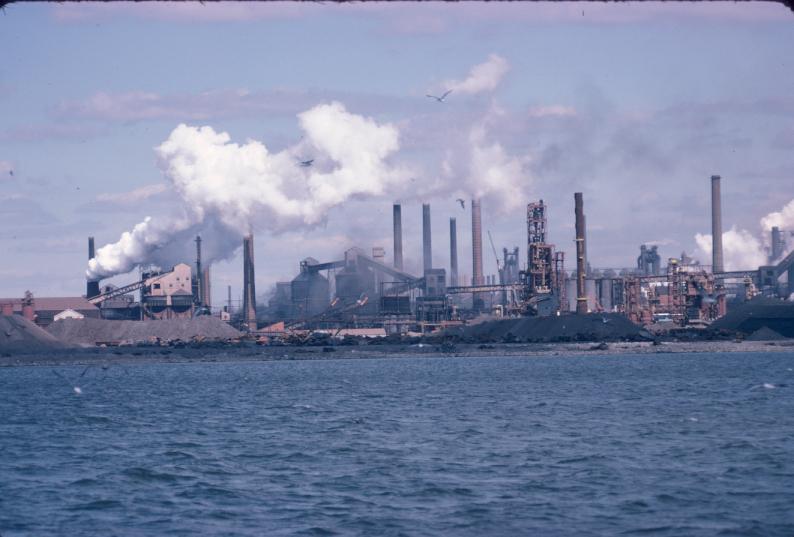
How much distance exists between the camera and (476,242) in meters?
182

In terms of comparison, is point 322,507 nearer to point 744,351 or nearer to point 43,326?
point 744,351

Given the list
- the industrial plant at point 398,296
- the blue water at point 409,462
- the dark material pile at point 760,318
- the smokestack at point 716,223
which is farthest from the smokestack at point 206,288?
the blue water at point 409,462

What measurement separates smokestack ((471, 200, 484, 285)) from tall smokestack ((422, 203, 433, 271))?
40.3 ft

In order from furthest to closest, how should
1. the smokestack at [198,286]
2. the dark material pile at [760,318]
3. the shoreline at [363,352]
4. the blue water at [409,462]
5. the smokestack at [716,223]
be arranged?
the smokestack at [716,223] → the smokestack at [198,286] → the dark material pile at [760,318] → the shoreline at [363,352] → the blue water at [409,462]

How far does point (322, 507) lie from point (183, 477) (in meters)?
6.61

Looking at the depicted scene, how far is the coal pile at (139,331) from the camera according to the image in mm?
135500

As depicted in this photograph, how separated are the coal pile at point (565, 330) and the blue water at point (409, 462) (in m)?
64.7

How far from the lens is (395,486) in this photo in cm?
2541

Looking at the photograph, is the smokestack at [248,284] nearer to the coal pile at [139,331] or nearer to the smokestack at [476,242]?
the coal pile at [139,331]

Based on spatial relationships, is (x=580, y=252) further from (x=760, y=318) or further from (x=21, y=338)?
(x=21, y=338)

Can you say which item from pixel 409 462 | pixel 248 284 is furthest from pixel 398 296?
pixel 409 462

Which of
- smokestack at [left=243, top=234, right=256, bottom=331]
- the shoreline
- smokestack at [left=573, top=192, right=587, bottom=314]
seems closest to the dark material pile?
the shoreline

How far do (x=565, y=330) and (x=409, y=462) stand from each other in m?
105

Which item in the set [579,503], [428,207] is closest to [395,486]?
[579,503]
